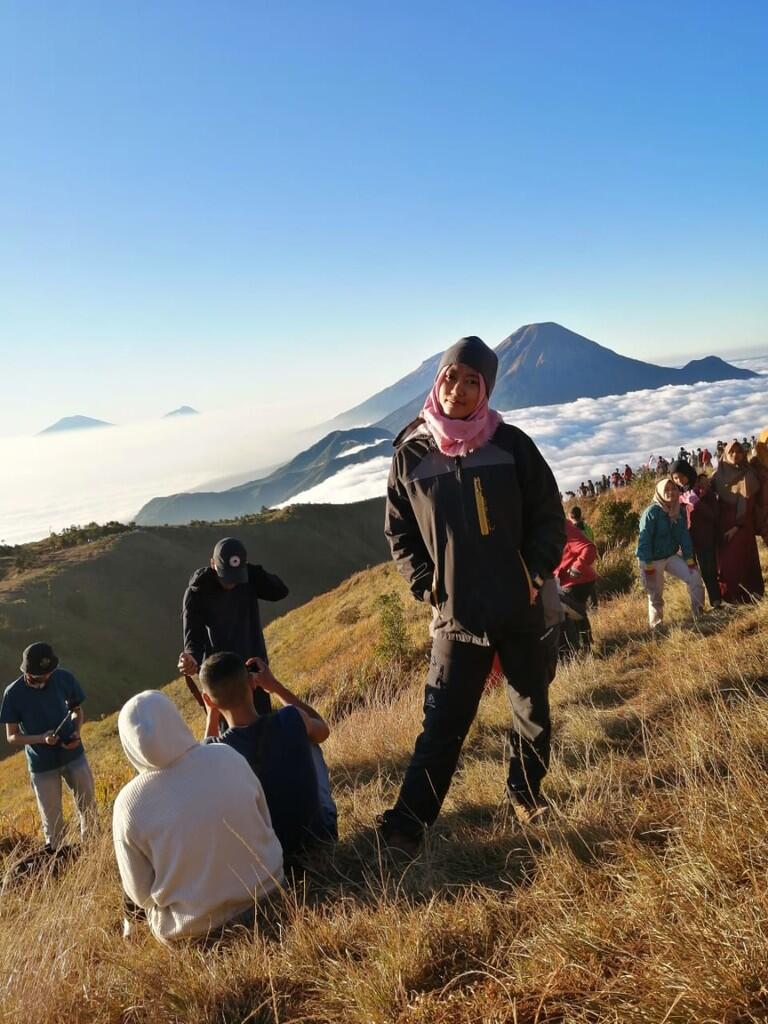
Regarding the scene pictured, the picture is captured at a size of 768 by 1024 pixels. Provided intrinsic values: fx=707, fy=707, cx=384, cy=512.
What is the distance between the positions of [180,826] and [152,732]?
38 cm

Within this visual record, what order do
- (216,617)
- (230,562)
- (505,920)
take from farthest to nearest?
(216,617) < (230,562) < (505,920)

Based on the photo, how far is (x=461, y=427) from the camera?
2967 mm

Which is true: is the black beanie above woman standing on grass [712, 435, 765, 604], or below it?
above

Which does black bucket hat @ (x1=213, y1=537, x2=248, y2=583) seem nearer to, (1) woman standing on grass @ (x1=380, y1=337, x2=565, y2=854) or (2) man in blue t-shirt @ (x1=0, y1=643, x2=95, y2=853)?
(1) woman standing on grass @ (x1=380, y1=337, x2=565, y2=854)

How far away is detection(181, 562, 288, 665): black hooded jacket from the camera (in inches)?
194

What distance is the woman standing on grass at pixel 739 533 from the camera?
7.17 m

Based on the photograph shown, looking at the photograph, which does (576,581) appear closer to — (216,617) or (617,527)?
(216,617)

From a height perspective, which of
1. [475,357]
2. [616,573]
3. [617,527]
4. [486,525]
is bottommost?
[616,573]

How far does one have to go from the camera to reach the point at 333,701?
10.3 meters

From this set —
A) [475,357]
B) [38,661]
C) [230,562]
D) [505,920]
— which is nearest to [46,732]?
[38,661]

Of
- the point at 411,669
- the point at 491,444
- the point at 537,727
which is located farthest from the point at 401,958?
the point at 411,669

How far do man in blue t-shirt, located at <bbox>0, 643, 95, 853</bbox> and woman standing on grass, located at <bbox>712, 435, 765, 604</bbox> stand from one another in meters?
6.30

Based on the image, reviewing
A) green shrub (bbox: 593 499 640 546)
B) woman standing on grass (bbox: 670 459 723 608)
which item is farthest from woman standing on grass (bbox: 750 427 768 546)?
green shrub (bbox: 593 499 640 546)

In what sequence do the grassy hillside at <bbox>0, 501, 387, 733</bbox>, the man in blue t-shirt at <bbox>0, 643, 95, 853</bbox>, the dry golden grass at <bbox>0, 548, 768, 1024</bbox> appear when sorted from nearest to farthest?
the dry golden grass at <bbox>0, 548, 768, 1024</bbox> < the man in blue t-shirt at <bbox>0, 643, 95, 853</bbox> < the grassy hillside at <bbox>0, 501, 387, 733</bbox>
